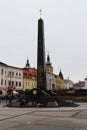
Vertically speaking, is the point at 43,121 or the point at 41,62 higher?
the point at 41,62

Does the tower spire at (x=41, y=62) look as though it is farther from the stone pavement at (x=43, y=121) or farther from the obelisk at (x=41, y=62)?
the stone pavement at (x=43, y=121)

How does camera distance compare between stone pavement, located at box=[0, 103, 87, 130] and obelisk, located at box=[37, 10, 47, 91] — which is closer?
stone pavement, located at box=[0, 103, 87, 130]

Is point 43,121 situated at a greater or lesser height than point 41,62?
lesser

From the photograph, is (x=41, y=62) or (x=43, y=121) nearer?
(x=43, y=121)

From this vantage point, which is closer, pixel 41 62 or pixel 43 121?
pixel 43 121

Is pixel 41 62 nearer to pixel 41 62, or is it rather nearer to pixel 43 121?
pixel 41 62

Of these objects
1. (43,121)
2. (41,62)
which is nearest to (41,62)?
(41,62)

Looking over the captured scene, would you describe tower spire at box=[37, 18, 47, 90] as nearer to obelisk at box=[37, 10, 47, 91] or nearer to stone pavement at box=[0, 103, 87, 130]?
obelisk at box=[37, 10, 47, 91]

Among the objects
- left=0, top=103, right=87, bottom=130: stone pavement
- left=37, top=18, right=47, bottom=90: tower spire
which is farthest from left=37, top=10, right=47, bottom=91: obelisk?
left=0, top=103, right=87, bottom=130: stone pavement

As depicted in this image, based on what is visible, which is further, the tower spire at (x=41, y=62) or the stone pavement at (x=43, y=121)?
the tower spire at (x=41, y=62)

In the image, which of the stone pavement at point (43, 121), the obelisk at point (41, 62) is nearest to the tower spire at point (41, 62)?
the obelisk at point (41, 62)

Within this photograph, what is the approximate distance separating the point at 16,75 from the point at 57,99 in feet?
255

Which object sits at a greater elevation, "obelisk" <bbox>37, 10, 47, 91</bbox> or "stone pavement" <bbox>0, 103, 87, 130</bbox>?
"obelisk" <bbox>37, 10, 47, 91</bbox>

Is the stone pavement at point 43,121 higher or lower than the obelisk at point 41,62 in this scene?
lower
